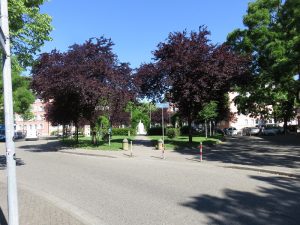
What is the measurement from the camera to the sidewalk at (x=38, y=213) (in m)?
7.55

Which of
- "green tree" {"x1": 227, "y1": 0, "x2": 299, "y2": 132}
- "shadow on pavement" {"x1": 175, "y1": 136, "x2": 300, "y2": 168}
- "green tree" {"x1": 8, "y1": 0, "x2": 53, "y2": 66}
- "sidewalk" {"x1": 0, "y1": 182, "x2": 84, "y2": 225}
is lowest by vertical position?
"sidewalk" {"x1": 0, "y1": 182, "x2": 84, "y2": 225}

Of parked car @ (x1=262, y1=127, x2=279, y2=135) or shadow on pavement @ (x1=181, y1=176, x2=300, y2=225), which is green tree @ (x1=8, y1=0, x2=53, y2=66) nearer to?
shadow on pavement @ (x1=181, y1=176, x2=300, y2=225)

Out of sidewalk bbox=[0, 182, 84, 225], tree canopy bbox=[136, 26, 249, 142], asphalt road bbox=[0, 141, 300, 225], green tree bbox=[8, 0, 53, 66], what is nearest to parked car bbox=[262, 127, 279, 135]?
tree canopy bbox=[136, 26, 249, 142]

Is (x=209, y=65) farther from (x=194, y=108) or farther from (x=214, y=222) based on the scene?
(x=214, y=222)

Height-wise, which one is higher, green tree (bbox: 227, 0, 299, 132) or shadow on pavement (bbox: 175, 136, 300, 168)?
green tree (bbox: 227, 0, 299, 132)

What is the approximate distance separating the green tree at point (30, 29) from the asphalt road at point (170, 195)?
14.6 ft

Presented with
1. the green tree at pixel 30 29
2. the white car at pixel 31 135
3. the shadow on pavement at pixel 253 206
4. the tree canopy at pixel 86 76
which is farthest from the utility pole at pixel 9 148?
the white car at pixel 31 135

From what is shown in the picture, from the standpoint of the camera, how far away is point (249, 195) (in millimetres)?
10312

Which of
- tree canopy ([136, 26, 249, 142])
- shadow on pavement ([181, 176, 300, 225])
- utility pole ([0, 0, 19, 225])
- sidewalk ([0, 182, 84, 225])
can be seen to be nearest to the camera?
utility pole ([0, 0, 19, 225])

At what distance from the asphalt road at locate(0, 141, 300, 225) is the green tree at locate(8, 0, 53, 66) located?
444 centimetres

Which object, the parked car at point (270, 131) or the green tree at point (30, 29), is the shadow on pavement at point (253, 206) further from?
the parked car at point (270, 131)

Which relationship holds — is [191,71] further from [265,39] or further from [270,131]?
[270,131]

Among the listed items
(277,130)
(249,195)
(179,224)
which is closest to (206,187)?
(249,195)

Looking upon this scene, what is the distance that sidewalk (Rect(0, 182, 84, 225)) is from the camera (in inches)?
297
